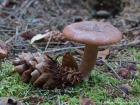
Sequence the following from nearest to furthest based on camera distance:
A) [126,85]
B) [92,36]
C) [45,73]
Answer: [92,36]
[45,73]
[126,85]

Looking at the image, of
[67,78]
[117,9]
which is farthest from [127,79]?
[117,9]

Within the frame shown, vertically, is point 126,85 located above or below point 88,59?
below

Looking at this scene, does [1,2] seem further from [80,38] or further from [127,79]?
[127,79]

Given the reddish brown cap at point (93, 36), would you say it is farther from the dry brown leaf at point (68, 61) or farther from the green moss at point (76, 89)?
the green moss at point (76, 89)

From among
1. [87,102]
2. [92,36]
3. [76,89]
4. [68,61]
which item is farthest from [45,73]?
[92,36]

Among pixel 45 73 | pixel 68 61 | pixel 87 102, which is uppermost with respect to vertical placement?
pixel 68 61

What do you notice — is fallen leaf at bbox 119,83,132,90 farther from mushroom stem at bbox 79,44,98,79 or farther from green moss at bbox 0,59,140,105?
mushroom stem at bbox 79,44,98,79

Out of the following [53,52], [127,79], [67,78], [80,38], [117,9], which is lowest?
[127,79]

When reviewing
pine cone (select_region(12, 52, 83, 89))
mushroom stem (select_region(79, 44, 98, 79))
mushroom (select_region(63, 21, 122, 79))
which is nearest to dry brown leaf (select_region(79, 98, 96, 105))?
pine cone (select_region(12, 52, 83, 89))

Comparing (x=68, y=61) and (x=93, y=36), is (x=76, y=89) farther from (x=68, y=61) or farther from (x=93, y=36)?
(x=93, y=36)
